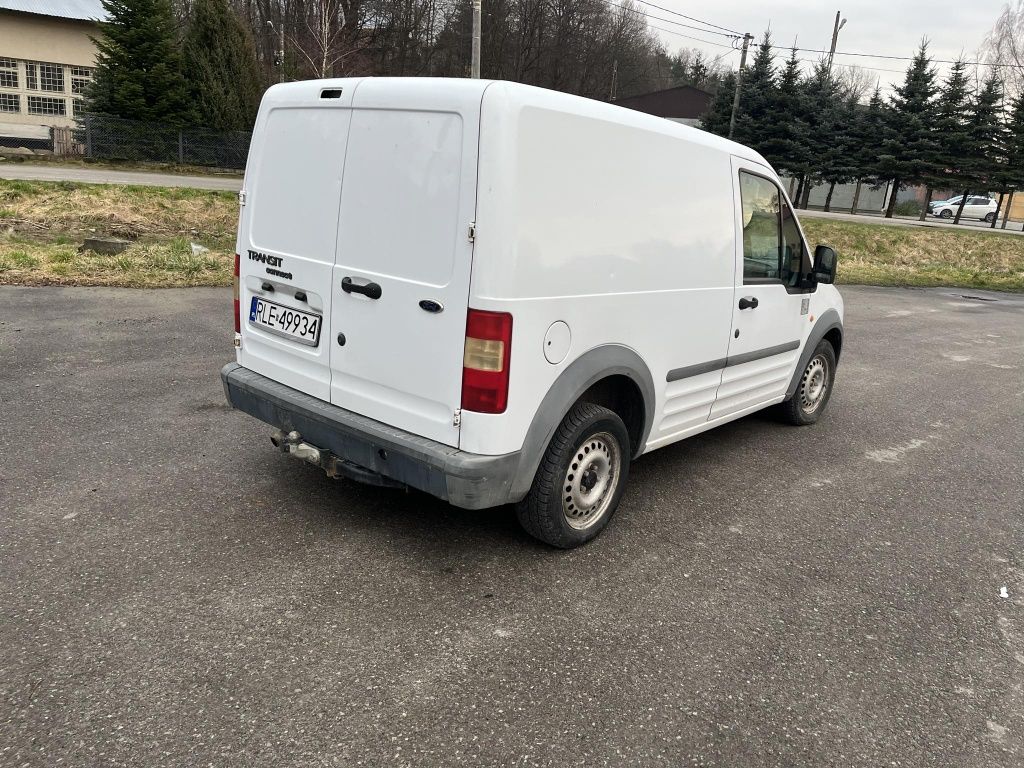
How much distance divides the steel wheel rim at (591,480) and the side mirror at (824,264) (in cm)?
233

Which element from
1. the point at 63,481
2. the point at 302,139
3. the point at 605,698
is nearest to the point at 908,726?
the point at 605,698

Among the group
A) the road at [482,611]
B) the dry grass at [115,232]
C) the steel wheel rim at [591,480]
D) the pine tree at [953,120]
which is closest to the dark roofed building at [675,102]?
the pine tree at [953,120]

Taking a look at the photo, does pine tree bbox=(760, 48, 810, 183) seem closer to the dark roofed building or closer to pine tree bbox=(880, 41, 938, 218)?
pine tree bbox=(880, 41, 938, 218)

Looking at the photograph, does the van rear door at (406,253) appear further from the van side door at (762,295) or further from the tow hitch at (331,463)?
the van side door at (762,295)

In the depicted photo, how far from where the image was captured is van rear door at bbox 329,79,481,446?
3.04 metres

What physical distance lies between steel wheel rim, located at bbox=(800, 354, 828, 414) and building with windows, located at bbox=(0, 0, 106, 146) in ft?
133

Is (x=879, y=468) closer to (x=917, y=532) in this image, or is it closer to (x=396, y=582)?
(x=917, y=532)

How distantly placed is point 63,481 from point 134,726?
→ 2193mm

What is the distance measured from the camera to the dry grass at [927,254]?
18969 mm

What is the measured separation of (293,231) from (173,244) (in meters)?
9.44

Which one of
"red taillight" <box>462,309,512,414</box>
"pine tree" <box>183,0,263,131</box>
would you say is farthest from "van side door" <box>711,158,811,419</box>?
"pine tree" <box>183,0,263,131</box>

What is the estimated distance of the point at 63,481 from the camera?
4.08 m

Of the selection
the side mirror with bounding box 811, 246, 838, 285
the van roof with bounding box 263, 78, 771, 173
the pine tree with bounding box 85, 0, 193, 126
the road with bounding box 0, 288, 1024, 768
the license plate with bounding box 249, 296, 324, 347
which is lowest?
the road with bounding box 0, 288, 1024, 768

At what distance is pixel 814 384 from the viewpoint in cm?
606
